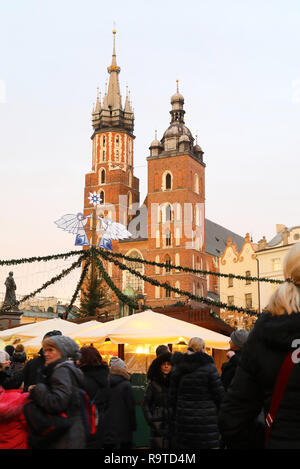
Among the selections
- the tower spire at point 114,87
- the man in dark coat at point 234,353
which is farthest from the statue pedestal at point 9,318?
the tower spire at point 114,87

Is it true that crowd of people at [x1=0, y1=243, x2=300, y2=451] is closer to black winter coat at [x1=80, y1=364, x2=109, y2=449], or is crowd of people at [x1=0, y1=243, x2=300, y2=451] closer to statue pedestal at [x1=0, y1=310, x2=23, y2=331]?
black winter coat at [x1=80, y1=364, x2=109, y2=449]

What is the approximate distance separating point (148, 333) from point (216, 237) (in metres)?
72.7

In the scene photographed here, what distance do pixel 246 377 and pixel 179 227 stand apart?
68.7 m

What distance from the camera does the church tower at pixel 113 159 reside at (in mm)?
79875

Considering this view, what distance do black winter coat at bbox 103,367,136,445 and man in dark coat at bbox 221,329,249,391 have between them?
4.06 ft

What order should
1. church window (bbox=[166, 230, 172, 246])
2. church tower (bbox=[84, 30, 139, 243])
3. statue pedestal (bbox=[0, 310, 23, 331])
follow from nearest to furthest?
statue pedestal (bbox=[0, 310, 23, 331]), church window (bbox=[166, 230, 172, 246]), church tower (bbox=[84, 30, 139, 243])

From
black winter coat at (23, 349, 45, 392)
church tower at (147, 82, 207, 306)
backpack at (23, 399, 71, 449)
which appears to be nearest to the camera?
backpack at (23, 399, 71, 449)

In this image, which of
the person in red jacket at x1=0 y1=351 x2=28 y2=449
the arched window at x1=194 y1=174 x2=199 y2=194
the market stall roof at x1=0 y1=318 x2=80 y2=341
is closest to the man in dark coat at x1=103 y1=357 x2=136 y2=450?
the person in red jacket at x1=0 y1=351 x2=28 y2=449

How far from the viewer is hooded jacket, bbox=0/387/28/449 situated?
15.0ft

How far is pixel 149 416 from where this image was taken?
7074mm

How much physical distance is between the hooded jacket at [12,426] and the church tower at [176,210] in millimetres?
64219

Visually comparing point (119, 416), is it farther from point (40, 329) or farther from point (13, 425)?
point (40, 329)

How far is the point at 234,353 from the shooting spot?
24.0 ft
